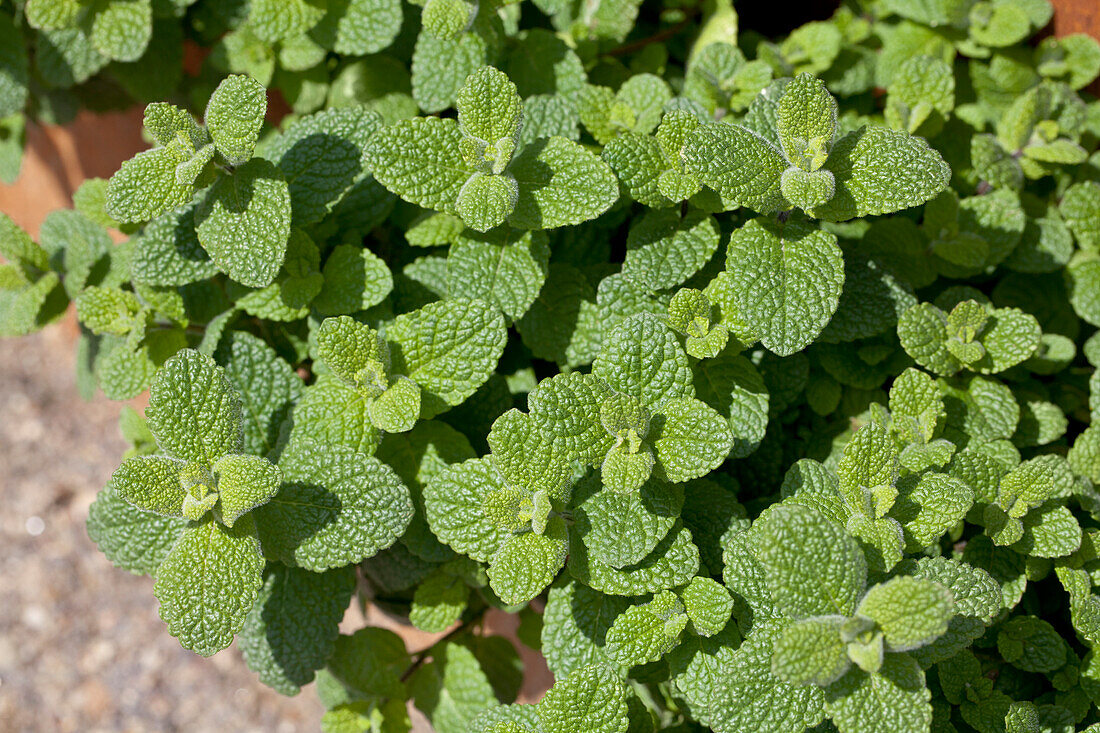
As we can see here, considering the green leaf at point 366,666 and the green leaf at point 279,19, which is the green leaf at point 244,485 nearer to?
the green leaf at point 366,666

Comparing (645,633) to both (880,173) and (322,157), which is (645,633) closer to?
(880,173)

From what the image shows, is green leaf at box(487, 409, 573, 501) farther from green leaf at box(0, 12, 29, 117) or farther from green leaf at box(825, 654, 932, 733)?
green leaf at box(0, 12, 29, 117)

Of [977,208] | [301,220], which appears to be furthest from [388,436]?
[977,208]

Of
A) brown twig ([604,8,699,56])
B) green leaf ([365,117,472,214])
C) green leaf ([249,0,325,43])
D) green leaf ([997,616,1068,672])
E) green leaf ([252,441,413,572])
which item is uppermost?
green leaf ([249,0,325,43])

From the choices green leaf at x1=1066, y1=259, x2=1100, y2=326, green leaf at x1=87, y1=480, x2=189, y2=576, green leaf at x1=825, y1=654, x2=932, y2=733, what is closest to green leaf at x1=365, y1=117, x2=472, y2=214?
green leaf at x1=87, y1=480, x2=189, y2=576

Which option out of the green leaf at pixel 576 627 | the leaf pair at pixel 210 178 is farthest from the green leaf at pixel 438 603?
the leaf pair at pixel 210 178

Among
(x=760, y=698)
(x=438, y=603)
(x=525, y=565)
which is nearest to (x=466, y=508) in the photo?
(x=525, y=565)
